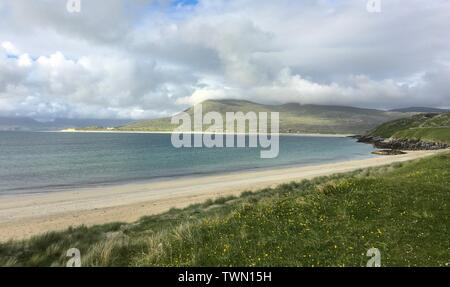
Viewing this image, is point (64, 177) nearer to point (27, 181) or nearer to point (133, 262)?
point (27, 181)

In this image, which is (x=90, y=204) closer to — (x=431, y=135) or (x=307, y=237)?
(x=307, y=237)

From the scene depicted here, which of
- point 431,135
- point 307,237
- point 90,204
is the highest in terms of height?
point 307,237

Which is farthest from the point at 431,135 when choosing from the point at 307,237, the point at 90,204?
the point at 307,237

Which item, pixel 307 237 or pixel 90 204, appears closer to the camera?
pixel 307 237

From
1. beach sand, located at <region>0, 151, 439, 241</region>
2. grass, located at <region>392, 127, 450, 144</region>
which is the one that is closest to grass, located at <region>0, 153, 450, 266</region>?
beach sand, located at <region>0, 151, 439, 241</region>

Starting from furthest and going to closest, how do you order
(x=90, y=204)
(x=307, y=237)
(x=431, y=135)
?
(x=431, y=135) < (x=90, y=204) < (x=307, y=237)

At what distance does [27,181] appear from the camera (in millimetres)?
43312

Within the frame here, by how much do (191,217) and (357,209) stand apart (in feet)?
30.4

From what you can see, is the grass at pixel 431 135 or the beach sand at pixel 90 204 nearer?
the beach sand at pixel 90 204

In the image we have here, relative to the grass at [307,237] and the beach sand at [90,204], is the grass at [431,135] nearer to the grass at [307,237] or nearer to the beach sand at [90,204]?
the beach sand at [90,204]

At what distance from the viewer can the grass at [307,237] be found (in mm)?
9375

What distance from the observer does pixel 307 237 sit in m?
10.5

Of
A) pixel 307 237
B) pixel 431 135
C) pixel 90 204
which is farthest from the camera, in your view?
pixel 431 135

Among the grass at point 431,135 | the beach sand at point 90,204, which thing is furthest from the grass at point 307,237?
the grass at point 431,135
